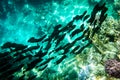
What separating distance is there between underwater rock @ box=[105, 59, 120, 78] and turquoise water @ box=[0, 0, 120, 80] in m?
0.30

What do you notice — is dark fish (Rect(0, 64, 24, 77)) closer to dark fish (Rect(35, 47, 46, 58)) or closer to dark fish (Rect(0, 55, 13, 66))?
dark fish (Rect(0, 55, 13, 66))

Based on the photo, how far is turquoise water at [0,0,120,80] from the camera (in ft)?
32.8

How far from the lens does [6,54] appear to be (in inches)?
416

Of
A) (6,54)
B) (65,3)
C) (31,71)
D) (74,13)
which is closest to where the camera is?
(6,54)

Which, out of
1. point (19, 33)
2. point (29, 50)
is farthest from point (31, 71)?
point (19, 33)

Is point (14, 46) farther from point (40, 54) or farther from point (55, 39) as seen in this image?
point (55, 39)

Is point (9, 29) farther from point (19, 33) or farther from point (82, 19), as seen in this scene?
point (82, 19)

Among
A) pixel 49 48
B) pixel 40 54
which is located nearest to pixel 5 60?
pixel 40 54

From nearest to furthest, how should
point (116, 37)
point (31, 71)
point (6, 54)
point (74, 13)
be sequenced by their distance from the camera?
point (116, 37) → point (6, 54) → point (31, 71) → point (74, 13)

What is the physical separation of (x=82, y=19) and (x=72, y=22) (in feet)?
2.09

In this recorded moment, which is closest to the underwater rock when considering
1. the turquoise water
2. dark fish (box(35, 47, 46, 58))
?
the turquoise water

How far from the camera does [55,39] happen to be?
36.2 ft

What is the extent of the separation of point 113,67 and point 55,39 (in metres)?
4.12

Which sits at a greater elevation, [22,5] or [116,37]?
[22,5]
